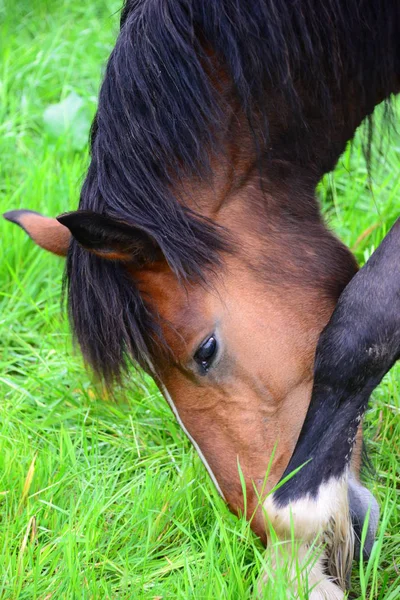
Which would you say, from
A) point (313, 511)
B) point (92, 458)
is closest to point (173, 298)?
point (313, 511)

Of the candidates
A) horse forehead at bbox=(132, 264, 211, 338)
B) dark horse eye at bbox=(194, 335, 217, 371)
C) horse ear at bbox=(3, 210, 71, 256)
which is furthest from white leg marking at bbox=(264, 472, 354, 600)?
horse ear at bbox=(3, 210, 71, 256)

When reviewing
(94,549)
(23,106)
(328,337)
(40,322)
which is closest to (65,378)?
(40,322)

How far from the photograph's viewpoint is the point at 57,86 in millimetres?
5109

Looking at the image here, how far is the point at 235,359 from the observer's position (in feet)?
7.61

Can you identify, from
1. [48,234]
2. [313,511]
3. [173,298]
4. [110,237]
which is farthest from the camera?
[48,234]

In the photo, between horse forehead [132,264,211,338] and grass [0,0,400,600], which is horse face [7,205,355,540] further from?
grass [0,0,400,600]

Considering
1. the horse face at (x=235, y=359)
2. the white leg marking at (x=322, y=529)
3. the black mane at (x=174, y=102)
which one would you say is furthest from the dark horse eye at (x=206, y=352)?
the white leg marking at (x=322, y=529)

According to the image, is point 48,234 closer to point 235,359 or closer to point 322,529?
point 235,359

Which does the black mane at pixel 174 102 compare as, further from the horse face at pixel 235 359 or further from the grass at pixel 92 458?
the grass at pixel 92 458

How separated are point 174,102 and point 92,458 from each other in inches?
48.9

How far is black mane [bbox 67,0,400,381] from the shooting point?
7.54 ft

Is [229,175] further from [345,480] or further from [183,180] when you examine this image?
[345,480]

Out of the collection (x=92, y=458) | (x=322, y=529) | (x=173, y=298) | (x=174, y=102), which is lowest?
(x=92, y=458)

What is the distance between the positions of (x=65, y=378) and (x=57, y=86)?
2.26 m
